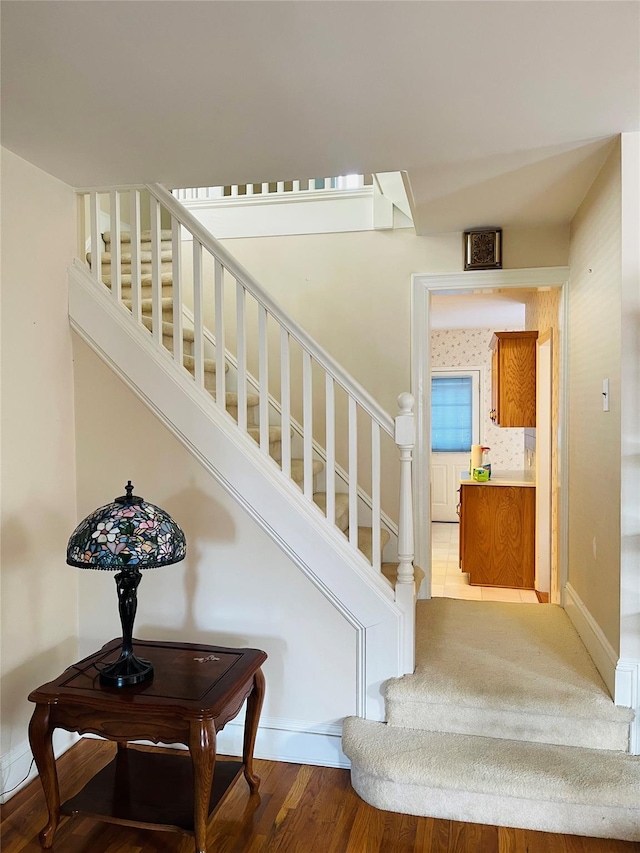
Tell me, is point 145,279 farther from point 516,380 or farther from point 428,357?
point 516,380

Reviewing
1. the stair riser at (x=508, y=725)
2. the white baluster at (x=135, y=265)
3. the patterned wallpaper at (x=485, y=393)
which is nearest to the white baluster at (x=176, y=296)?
the white baluster at (x=135, y=265)

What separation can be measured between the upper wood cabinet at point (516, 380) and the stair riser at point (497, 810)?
132 inches

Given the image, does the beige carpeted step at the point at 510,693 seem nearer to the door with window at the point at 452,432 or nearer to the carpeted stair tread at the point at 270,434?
the carpeted stair tread at the point at 270,434

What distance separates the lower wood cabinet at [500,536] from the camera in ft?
17.1

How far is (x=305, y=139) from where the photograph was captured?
7.57 ft

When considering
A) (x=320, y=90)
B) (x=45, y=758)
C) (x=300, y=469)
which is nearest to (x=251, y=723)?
(x=45, y=758)

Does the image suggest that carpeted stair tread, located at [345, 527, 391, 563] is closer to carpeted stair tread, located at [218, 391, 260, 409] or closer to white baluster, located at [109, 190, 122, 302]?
carpeted stair tread, located at [218, 391, 260, 409]

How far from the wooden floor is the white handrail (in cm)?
145

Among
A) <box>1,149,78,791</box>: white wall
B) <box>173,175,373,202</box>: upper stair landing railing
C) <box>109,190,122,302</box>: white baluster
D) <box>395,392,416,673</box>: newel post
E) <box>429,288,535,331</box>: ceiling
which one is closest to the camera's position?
<box>1,149,78,791</box>: white wall

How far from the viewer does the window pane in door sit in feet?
27.8

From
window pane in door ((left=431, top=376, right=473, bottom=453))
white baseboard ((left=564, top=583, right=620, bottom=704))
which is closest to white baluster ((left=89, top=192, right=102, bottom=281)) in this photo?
white baseboard ((left=564, top=583, right=620, bottom=704))

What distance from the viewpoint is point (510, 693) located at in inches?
96.1

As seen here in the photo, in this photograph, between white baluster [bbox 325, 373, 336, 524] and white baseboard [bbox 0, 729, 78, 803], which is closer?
white baseboard [bbox 0, 729, 78, 803]

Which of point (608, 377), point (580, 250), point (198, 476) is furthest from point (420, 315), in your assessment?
point (198, 476)
